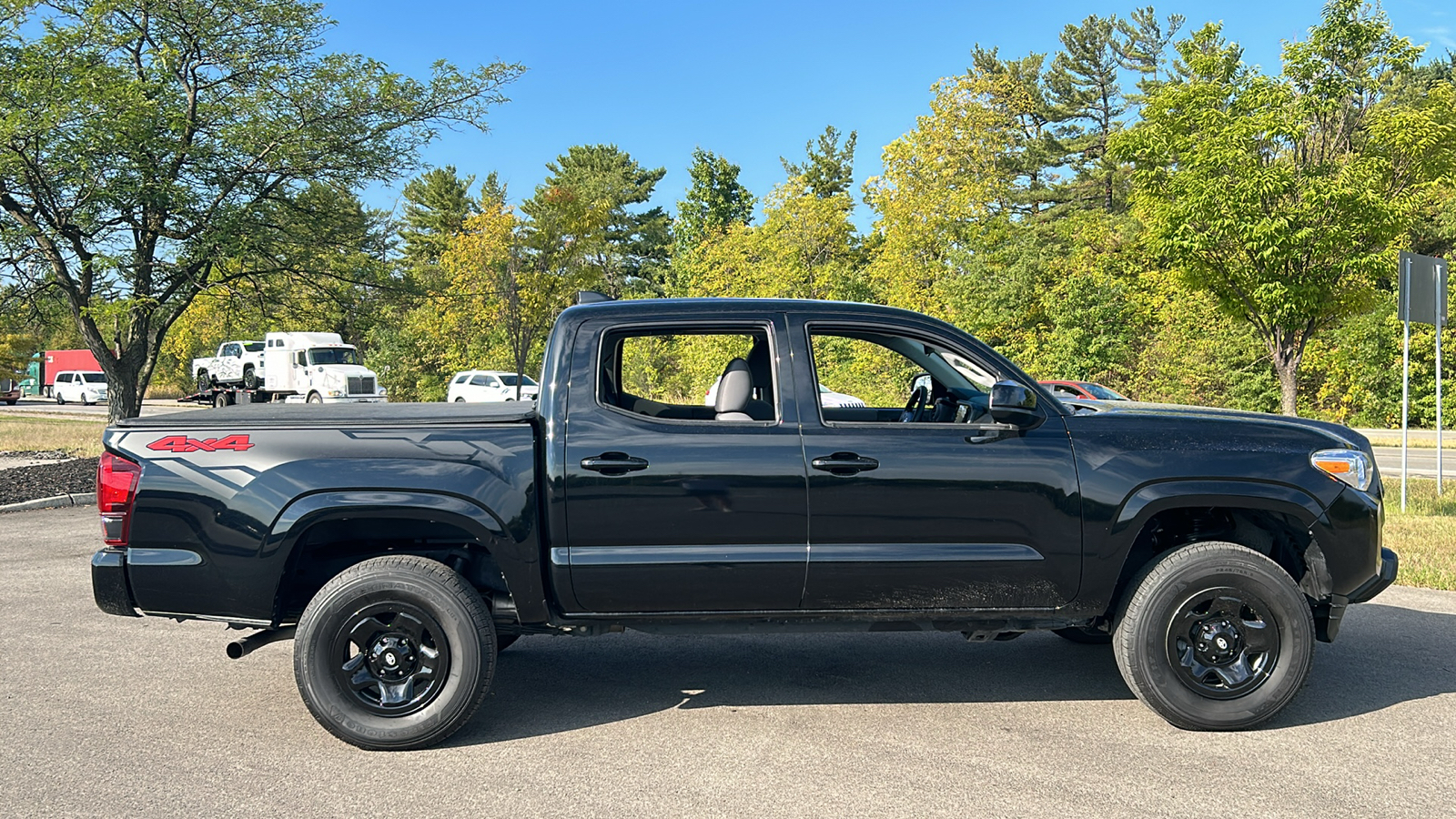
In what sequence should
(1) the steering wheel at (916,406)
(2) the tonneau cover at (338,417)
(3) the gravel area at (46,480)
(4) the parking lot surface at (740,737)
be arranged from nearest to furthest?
(4) the parking lot surface at (740,737)
(2) the tonneau cover at (338,417)
(1) the steering wheel at (916,406)
(3) the gravel area at (46,480)

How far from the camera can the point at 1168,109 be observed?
48.6 feet

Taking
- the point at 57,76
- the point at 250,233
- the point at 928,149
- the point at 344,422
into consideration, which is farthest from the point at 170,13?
the point at 928,149

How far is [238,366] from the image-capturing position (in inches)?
1567

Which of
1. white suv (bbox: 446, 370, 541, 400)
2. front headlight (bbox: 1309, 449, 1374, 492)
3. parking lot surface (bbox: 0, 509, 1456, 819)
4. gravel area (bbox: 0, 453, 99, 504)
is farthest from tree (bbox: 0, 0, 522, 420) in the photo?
white suv (bbox: 446, 370, 541, 400)

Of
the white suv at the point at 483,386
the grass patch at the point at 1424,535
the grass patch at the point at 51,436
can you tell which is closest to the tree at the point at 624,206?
the white suv at the point at 483,386

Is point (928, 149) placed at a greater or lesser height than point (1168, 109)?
greater

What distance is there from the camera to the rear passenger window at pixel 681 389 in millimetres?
4770

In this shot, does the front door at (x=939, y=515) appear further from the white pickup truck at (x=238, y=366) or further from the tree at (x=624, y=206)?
the tree at (x=624, y=206)

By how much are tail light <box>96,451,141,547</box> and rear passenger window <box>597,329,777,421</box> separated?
6.54 ft

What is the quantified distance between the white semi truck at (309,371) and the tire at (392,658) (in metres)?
32.7

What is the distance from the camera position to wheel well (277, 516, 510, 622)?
15.4 feet

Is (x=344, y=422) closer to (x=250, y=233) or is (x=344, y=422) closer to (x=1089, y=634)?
(x=1089, y=634)

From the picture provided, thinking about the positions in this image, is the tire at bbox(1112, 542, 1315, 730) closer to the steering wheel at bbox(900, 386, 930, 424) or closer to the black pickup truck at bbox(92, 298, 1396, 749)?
the black pickup truck at bbox(92, 298, 1396, 749)

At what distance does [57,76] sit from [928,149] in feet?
83.3
